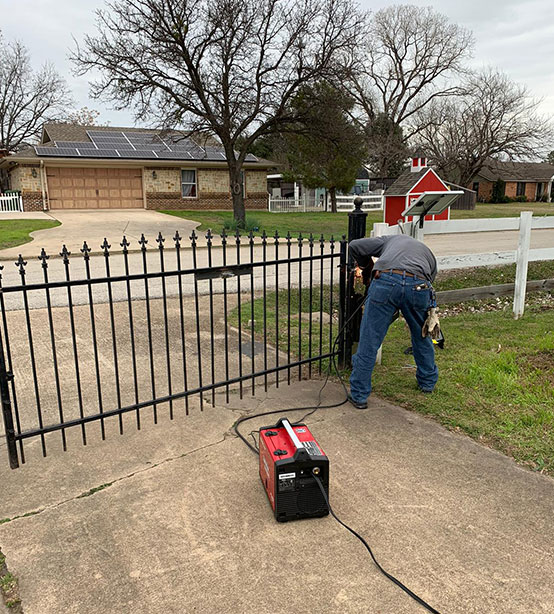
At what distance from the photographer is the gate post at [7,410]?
311 cm

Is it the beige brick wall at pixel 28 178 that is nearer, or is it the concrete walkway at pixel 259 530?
the concrete walkway at pixel 259 530

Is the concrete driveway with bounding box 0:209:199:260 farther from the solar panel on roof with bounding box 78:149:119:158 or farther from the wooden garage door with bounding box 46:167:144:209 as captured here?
the solar panel on roof with bounding box 78:149:119:158

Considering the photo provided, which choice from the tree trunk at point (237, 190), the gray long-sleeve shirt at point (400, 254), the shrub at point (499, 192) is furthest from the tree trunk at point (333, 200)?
the gray long-sleeve shirt at point (400, 254)

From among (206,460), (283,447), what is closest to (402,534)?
(283,447)

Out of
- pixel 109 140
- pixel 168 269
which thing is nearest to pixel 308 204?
pixel 109 140

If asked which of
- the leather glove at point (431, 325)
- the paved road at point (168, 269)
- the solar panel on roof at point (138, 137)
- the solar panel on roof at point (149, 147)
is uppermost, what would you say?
the solar panel on roof at point (138, 137)

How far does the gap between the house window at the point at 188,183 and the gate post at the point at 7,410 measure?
28095mm

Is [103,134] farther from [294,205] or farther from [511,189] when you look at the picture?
[511,189]

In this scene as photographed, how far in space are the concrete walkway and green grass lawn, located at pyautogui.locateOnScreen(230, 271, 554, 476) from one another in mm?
313

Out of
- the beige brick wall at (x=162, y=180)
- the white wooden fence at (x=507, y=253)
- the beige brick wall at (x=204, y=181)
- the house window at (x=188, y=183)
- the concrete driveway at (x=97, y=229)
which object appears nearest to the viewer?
the white wooden fence at (x=507, y=253)

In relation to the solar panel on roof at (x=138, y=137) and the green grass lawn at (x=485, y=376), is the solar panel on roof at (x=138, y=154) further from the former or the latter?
the green grass lawn at (x=485, y=376)

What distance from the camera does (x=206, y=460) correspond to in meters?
3.47

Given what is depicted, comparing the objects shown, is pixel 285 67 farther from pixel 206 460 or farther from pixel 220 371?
pixel 206 460

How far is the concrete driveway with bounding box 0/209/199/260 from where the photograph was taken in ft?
50.7
